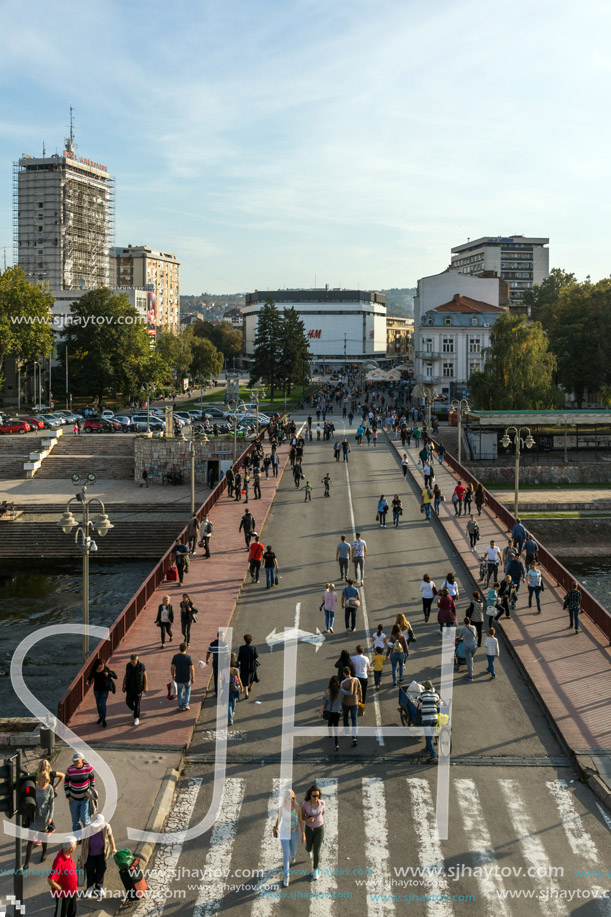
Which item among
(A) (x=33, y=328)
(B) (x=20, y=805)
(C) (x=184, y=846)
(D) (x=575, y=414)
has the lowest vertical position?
(C) (x=184, y=846)

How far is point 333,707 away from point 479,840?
358 cm

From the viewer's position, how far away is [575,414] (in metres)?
55.6

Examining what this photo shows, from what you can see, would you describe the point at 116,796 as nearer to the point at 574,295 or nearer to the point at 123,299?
the point at 574,295

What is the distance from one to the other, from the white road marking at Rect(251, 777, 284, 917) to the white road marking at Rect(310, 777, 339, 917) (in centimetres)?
42

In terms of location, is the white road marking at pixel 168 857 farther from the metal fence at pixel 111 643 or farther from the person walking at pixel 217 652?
the metal fence at pixel 111 643

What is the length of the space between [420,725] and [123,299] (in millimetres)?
78743

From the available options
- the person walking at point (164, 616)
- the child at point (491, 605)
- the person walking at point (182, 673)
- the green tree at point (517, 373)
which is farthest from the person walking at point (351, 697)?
the green tree at point (517, 373)

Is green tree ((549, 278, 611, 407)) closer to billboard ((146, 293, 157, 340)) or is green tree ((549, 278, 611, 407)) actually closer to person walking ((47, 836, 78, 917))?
billboard ((146, 293, 157, 340))

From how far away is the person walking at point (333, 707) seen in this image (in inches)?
577

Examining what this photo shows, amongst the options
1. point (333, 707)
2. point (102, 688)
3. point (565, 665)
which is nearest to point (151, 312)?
point (565, 665)

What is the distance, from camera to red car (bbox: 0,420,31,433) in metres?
64.3

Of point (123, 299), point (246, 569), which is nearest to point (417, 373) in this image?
point (123, 299)

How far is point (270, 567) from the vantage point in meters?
23.9

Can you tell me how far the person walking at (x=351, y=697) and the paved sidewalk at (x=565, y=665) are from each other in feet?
12.1
